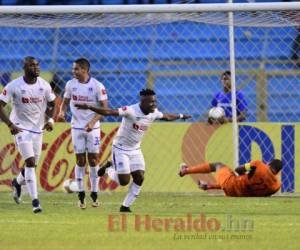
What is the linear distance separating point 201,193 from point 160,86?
2249 millimetres

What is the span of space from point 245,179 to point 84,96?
257 cm

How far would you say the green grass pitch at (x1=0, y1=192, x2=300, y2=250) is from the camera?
9.52 m

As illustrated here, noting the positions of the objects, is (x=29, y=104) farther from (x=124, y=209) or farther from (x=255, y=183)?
(x=255, y=183)

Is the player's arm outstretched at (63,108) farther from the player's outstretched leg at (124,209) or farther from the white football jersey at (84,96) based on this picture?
the player's outstretched leg at (124,209)

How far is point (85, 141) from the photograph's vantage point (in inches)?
572

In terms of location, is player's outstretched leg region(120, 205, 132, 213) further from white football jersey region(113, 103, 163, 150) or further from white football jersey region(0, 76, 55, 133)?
white football jersey region(0, 76, 55, 133)

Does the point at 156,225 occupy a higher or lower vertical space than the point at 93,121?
lower

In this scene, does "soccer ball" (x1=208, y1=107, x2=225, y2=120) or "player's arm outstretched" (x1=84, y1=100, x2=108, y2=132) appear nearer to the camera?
"player's arm outstretched" (x1=84, y1=100, x2=108, y2=132)

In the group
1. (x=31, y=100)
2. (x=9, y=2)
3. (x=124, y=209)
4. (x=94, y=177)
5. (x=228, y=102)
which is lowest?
(x=124, y=209)

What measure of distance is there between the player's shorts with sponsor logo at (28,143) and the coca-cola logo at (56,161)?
3.00 metres

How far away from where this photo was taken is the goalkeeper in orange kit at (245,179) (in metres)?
14.6

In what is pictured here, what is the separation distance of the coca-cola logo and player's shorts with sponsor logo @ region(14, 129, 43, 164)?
3.00 metres

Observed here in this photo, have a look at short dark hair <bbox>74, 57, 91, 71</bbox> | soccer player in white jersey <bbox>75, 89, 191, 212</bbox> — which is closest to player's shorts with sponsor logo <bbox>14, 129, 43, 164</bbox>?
soccer player in white jersey <bbox>75, 89, 191, 212</bbox>

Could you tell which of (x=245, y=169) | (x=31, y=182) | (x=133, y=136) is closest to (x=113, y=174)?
(x=133, y=136)
